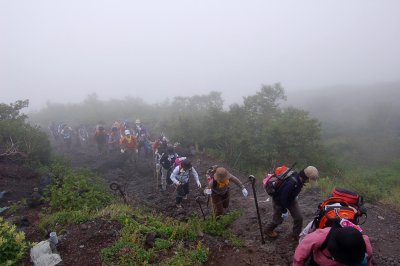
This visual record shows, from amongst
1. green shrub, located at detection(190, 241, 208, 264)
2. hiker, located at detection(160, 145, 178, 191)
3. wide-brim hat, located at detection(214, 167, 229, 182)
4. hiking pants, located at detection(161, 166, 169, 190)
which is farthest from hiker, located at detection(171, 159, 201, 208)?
green shrub, located at detection(190, 241, 208, 264)

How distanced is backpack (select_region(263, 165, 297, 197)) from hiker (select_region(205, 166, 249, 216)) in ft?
4.62

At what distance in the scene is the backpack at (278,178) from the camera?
21.7ft

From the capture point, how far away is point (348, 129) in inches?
1540

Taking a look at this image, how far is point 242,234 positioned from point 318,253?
4.22 m

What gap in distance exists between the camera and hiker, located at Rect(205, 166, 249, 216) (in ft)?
26.9

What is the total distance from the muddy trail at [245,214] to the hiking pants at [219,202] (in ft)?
1.33

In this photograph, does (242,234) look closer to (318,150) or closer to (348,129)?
(318,150)

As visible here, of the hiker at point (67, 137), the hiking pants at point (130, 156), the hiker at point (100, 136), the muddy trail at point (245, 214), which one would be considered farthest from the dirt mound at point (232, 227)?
the hiker at point (67, 137)

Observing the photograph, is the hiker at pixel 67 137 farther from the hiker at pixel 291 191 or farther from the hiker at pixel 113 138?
the hiker at pixel 291 191

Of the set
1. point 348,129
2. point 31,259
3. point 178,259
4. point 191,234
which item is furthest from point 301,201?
point 348,129

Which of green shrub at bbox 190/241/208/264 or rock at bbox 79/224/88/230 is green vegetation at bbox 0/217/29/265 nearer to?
rock at bbox 79/224/88/230

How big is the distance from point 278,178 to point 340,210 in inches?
77.9

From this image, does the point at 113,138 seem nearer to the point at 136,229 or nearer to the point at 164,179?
the point at 164,179

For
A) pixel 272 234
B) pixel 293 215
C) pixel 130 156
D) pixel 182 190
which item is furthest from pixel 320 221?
pixel 130 156
